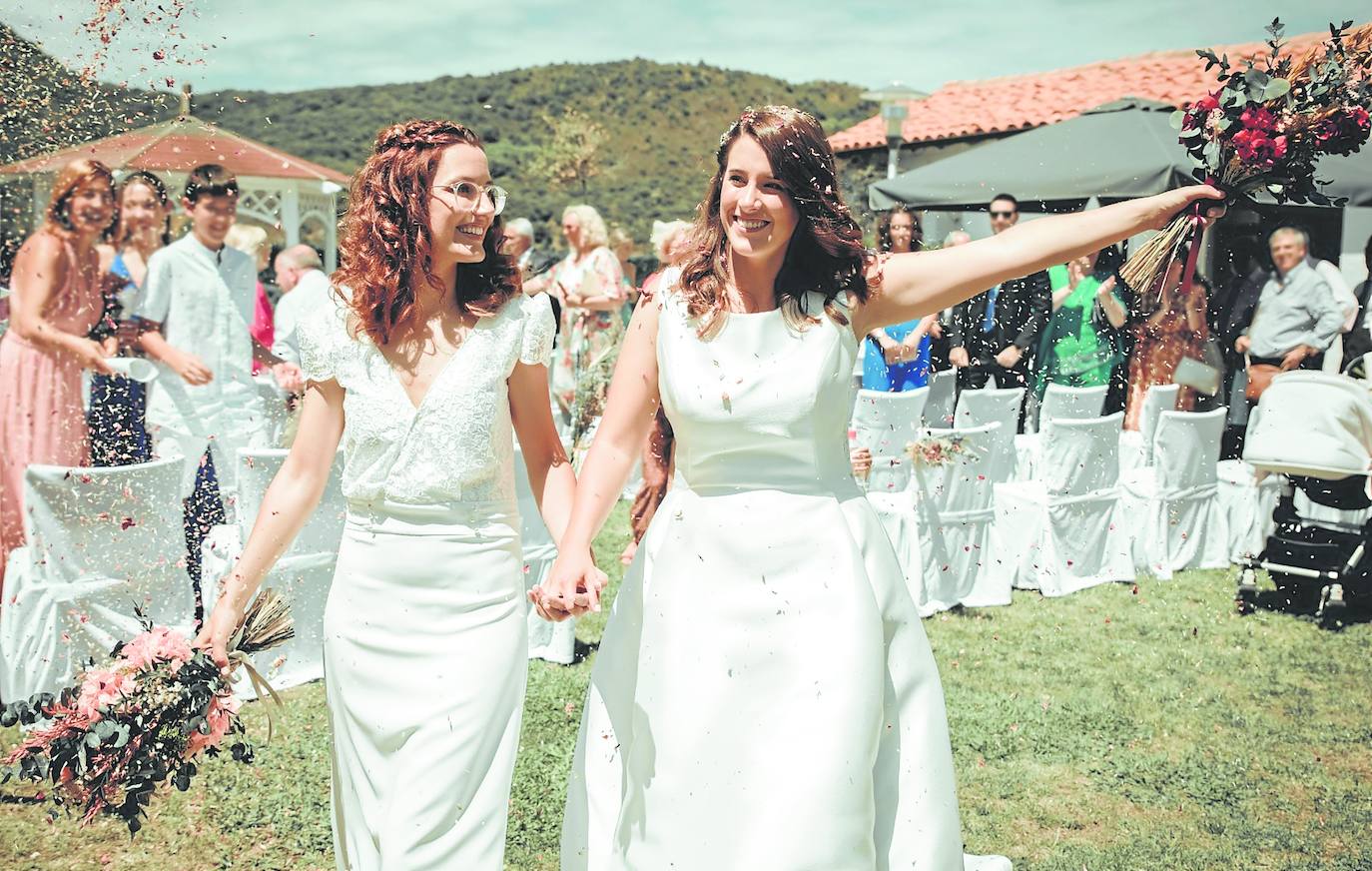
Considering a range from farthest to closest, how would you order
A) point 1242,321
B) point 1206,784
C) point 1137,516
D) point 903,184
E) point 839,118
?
point 839,118 < point 903,184 < point 1242,321 < point 1137,516 < point 1206,784

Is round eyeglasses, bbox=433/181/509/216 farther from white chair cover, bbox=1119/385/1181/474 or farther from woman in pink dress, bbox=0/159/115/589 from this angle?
white chair cover, bbox=1119/385/1181/474

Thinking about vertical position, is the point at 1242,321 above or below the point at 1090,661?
above

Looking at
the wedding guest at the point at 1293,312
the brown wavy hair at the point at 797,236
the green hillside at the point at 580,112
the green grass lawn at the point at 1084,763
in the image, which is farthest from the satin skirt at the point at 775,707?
the green hillside at the point at 580,112

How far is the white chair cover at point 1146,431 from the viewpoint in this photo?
7090mm

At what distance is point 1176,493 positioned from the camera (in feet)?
23.1

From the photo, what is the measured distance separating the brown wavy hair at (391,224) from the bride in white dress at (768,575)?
0.53 meters

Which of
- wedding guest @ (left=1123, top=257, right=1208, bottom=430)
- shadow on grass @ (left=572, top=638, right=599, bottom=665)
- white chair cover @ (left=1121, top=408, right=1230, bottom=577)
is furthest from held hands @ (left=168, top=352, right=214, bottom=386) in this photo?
white chair cover @ (left=1121, top=408, right=1230, bottom=577)

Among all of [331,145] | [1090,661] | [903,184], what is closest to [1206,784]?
[1090,661]

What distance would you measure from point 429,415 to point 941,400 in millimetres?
4805

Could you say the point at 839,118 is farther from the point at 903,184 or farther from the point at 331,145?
the point at 903,184

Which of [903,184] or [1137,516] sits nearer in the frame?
[1137,516]

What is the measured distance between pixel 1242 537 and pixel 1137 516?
3.08 ft

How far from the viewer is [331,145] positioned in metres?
57.2

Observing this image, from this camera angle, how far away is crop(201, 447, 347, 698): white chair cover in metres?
4.91
